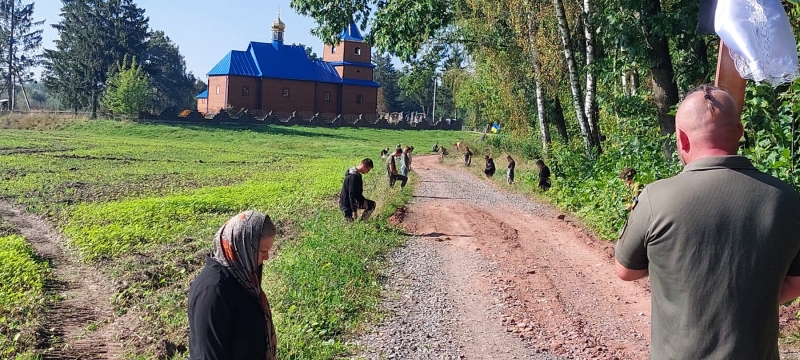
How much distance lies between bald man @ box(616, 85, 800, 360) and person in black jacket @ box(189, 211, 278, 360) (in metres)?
2.01

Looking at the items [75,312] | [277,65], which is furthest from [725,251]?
[277,65]

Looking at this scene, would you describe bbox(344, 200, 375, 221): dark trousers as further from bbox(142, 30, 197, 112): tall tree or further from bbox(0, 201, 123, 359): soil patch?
bbox(142, 30, 197, 112): tall tree

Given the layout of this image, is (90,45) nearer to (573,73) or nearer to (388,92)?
(388,92)

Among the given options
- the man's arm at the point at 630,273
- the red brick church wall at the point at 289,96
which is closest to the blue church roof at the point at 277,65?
the red brick church wall at the point at 289,96

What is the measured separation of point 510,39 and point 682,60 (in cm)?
967

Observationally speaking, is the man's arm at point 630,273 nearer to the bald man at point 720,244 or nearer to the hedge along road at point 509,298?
the bald man at point 720,244

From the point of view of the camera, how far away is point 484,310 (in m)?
7.97

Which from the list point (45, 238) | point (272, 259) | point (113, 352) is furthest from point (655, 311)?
point (45, 238)

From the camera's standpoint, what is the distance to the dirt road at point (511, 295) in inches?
268

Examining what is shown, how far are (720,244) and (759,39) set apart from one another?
3.66ft

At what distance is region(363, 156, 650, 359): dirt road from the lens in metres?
6.80

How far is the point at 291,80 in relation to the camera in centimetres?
7350

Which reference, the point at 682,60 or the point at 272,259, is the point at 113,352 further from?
the point at 682,60

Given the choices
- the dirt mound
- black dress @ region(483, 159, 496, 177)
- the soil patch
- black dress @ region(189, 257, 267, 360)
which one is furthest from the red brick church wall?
black dress @ region(189, 257, 267, 360)
